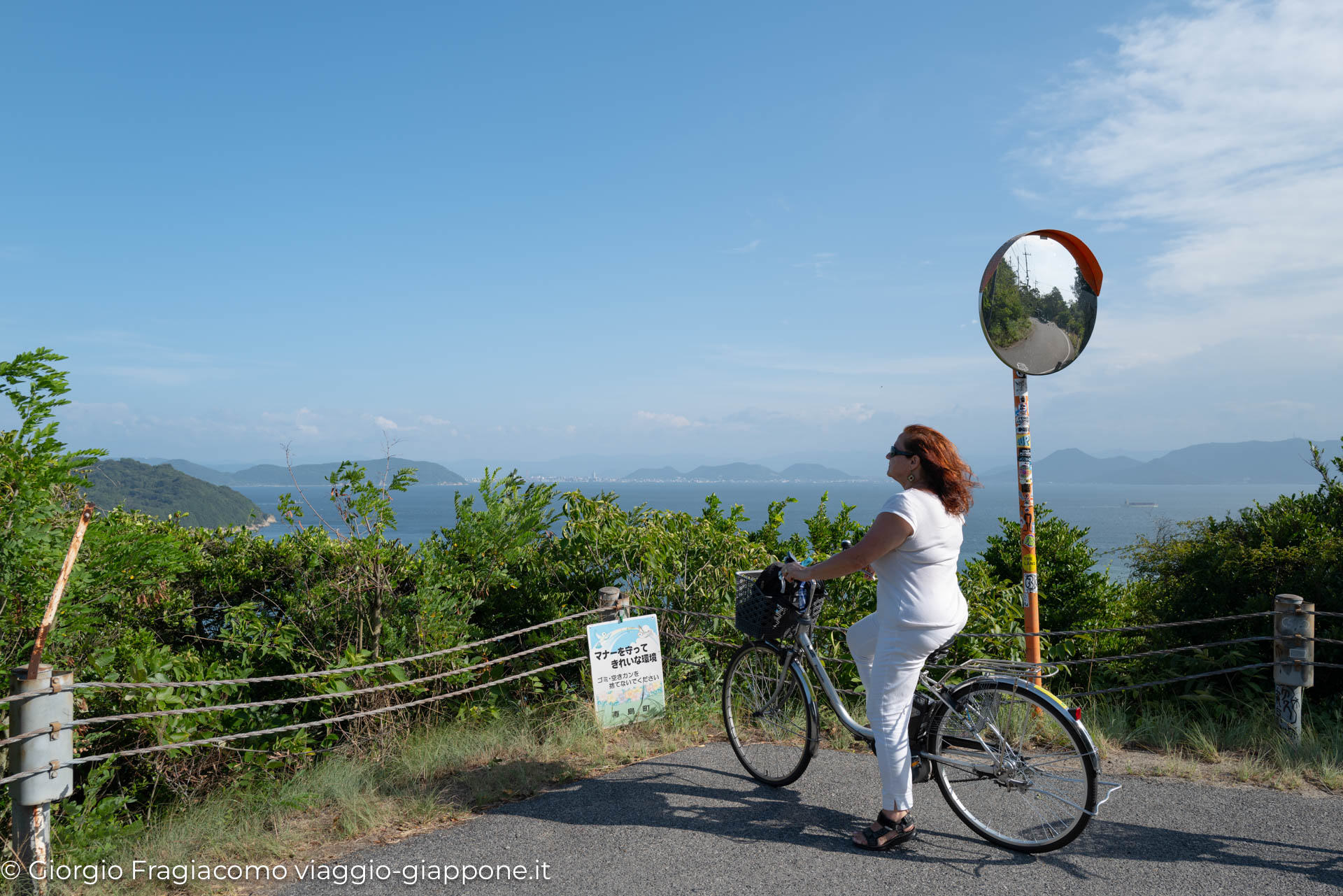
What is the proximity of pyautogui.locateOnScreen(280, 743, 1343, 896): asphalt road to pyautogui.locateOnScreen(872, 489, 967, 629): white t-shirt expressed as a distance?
45.2 inches

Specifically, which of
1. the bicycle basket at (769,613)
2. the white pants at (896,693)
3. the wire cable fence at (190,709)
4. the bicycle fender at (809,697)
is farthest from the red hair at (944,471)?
the wire cable fence at (190,709)

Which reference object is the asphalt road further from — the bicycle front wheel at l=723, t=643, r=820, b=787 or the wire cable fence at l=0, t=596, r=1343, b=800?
the wire cable fence at l=0, t=596, r=1343, b=800

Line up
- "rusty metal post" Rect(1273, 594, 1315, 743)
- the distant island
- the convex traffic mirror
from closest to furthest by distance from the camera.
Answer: "rusty metal post" Rect(1273, 594, 1315, 743)
the convex traffic mirror
the distant island

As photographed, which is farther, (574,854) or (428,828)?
(428,828)

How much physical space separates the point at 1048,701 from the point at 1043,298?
298 cm

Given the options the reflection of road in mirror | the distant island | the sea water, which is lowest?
the sea water

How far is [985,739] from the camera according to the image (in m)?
3.85

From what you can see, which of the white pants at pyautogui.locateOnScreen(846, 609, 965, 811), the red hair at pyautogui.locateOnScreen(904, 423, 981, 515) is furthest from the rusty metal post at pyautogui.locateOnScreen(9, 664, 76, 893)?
the red hair at pyautogui.locateOnScreen(904, 423, 981, 515)

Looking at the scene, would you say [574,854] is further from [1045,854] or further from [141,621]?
[141,621]

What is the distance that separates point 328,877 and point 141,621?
10.5ft

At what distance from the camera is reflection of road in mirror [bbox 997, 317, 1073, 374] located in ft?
17.8

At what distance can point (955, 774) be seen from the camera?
3.95m

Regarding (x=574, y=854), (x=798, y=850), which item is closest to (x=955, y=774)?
(x=798, y=850)

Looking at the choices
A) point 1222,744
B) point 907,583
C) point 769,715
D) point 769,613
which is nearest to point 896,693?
point 907,583
